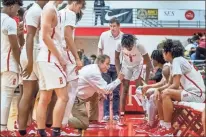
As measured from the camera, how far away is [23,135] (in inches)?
143

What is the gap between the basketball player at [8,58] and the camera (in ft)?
11.8

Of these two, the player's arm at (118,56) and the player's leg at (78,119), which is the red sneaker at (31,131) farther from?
the player's arm at (118,56)

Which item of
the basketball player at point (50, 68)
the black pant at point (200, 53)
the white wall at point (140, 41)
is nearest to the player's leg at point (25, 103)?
the basketball player at point (50, 68)

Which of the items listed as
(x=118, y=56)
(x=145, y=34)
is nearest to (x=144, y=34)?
(x=145, y=34)

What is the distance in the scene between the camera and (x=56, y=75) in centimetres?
329

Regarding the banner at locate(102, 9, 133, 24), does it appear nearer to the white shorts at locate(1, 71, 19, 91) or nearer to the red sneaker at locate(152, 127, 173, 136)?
the red sneaker at locate(152, 127, 173, 136)

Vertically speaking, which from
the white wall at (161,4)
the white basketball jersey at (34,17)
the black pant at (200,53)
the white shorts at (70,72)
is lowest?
the black pant at (200,53)

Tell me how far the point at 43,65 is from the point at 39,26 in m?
0.38

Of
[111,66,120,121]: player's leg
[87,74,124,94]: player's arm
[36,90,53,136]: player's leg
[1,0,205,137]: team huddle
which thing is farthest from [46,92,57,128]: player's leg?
[111,66,120,121]: player's leg

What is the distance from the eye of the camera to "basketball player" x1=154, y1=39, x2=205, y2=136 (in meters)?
3.93

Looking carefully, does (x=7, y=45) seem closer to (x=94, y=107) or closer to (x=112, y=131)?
(x=112, y=131)

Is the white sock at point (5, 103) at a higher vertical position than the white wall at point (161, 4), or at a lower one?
lower

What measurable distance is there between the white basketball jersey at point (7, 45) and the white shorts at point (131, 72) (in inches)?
90.6

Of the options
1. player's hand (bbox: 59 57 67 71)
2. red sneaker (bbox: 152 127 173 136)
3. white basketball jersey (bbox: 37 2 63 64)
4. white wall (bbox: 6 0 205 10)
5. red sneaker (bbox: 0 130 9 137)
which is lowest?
red sneaker (bbox: 152 127 173 136)
